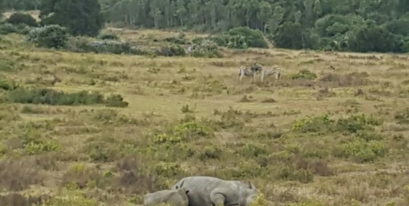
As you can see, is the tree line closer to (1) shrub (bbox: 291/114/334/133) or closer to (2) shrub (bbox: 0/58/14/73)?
(2) shrub (bbox: 0/58/14/73)

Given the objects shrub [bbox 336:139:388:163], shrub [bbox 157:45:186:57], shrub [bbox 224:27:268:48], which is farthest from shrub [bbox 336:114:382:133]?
shrub [bbox 224:27:268:48]

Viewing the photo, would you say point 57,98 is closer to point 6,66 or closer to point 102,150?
point 6,66

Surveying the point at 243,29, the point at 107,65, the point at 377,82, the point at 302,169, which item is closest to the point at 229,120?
the point at 302,169

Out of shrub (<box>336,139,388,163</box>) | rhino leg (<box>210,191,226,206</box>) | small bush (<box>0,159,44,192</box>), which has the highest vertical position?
rhino leg (<box>210,191,226,206</box>)

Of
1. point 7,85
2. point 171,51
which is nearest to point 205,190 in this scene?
point 7,85

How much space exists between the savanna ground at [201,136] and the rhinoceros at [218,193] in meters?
0.88

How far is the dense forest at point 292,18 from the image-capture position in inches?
2420

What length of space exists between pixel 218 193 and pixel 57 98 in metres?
14.0

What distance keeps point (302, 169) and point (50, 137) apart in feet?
20.6

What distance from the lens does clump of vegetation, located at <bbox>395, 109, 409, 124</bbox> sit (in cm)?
1961

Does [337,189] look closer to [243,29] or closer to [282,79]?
[282,79]

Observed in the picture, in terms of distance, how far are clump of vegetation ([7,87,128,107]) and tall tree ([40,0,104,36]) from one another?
39393 millimetres

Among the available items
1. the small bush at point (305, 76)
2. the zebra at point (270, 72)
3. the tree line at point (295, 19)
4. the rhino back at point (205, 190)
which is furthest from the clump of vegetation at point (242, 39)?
the rhino back at point (205, 190)

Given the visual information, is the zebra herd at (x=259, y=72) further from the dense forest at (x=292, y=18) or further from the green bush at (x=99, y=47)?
the dense forest at (x=292, y=18)
